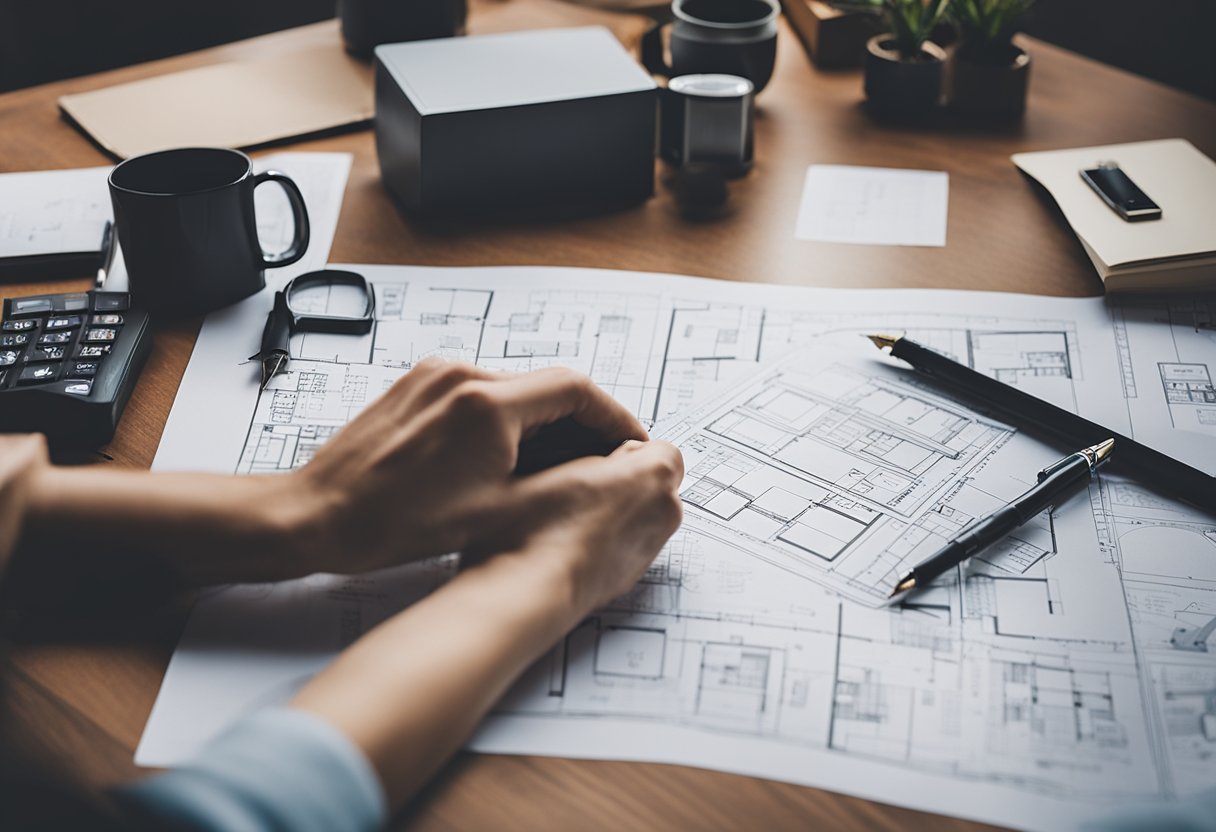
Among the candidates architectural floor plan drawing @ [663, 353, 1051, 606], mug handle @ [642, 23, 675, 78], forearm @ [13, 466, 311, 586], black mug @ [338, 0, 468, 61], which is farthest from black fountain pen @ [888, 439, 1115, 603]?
black mug @ [338, 0, 468, 61]

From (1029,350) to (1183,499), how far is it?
178 mm

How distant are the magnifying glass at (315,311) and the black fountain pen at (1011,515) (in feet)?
1.52

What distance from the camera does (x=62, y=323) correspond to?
2.54 ft

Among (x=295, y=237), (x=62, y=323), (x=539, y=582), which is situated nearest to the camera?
(x=539, y=582)

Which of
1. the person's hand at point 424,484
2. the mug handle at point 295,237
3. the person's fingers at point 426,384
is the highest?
the person's fingers at point 426,384

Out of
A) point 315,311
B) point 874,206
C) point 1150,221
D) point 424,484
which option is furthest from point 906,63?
point 424,484

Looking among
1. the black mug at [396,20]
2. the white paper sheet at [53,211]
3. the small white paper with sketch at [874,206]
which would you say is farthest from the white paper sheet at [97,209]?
the small white paper with sketch at [874,206]

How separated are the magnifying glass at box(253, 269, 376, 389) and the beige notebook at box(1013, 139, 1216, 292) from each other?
62 cm

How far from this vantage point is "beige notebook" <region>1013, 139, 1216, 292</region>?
34.7 inches

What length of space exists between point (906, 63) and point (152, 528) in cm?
92

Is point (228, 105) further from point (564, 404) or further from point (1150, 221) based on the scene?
point (1150, 221)

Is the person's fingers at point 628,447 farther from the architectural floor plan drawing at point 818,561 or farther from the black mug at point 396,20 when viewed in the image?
the black mug at point 396,20

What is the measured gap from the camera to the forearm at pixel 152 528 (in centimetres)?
57

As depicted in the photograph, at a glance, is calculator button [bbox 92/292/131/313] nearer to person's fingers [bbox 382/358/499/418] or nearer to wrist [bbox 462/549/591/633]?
person's fingers [bbox 382/358/499/418]
